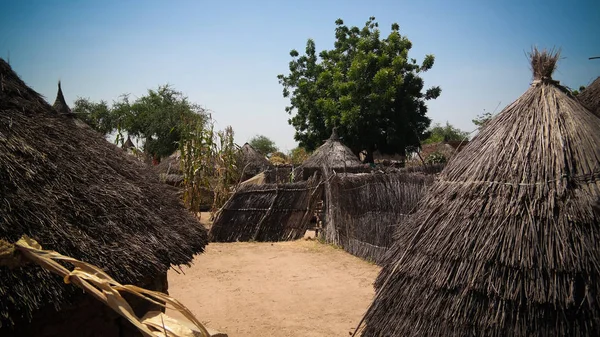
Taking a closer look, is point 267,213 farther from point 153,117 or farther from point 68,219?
point 153,117

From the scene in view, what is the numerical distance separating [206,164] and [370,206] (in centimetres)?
701

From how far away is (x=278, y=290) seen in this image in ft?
26.4

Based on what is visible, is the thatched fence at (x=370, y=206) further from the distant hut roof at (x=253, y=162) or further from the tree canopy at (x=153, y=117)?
the tree canopy at (x=153, y=117)

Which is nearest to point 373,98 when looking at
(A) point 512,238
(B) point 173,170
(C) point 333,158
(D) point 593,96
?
(C) point 333,158

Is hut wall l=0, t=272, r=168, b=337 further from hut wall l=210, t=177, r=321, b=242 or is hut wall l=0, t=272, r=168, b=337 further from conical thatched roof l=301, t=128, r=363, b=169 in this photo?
conical thatched roof l=301, t=128, r=363, b=169

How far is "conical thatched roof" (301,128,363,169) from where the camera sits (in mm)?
17481

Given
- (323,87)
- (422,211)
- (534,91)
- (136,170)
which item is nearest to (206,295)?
(136,170)

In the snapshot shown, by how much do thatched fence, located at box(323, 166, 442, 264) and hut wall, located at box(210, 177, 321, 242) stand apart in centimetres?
78

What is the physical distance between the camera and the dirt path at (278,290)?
6.42 meters

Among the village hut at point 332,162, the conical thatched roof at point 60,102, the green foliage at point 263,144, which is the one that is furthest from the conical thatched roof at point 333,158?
the green foliage at point 263,144

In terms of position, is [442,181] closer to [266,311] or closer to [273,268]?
[266,311]

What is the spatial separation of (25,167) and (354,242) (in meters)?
8.13

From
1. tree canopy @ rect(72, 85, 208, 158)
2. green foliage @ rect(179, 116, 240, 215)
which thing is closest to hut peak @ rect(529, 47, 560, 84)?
green foliage @ rect(179, 116, 240, 215)

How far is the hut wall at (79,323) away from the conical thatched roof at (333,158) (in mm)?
13403
